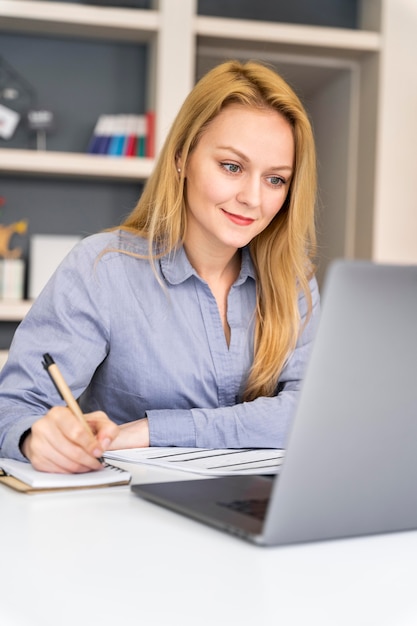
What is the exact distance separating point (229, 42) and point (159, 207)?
2.67m

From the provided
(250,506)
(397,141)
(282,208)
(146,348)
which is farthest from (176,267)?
(397,141)

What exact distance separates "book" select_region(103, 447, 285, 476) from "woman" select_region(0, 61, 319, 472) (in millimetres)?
168

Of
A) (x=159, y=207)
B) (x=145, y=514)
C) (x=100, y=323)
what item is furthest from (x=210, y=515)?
(x=159, y=207)

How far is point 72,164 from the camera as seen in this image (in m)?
3.89

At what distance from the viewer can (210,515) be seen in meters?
0.87

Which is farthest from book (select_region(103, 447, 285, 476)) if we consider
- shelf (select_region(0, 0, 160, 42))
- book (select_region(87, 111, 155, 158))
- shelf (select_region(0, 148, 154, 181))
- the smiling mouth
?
shelf (select_region(0, 0, 160, 42))

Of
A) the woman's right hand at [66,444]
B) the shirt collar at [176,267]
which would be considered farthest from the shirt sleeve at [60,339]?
the woman's right hand at [66,444]

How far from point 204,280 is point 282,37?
8.61 ft

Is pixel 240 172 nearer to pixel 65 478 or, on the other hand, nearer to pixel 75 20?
pixel 65 478

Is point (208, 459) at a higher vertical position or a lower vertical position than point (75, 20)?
lower

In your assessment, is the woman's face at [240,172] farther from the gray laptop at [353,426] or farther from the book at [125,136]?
the book at [125,136]

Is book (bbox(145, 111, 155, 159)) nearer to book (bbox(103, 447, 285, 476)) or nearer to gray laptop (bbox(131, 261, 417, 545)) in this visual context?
book (bbox(103, 447, 285, 476))

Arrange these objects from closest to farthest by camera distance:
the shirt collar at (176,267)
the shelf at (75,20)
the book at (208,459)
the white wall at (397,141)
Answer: the book at (208,459) → the shirt collar at (176,267) → the shelf at (75,20) → the white wall at (397,141)

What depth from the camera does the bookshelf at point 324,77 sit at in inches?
153
